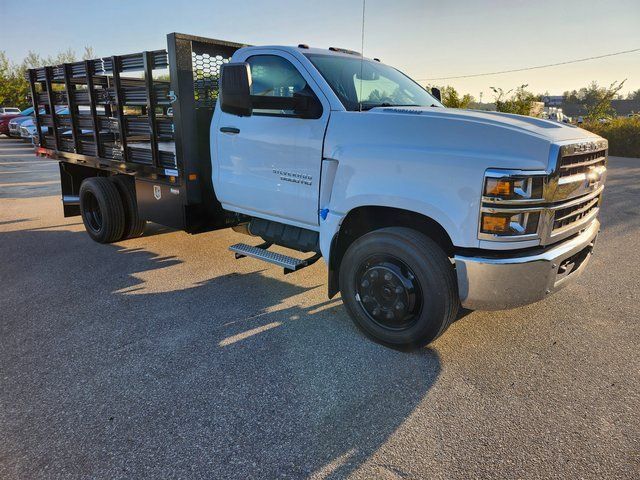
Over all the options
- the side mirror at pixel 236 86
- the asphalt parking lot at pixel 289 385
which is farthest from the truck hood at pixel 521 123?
the asphalt parking lot at pixel 289 385

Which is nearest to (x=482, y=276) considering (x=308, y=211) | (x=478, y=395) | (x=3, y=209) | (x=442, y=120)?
(x=478, y=395)

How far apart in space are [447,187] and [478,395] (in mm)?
1327

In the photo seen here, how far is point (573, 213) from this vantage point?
3162 mm

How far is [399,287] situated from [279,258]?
131cm

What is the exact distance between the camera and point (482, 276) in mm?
2889

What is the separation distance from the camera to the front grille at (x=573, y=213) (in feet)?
9.81

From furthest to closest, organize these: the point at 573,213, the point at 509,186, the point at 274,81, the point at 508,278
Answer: the point at 274,81 → the point at 573,213 → the point at 508,278 → the point at 509,186

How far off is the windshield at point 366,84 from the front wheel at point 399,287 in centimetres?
114

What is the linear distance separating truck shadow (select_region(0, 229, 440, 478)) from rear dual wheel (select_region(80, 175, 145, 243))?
1.26m

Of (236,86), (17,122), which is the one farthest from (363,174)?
(17,122)

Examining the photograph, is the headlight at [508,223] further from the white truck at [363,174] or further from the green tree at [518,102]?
the green tree at [518,102]

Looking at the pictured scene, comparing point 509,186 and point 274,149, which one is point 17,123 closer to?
point 274,149

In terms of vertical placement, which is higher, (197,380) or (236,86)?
(236,86)

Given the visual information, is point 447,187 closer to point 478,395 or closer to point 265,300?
point 478,395
